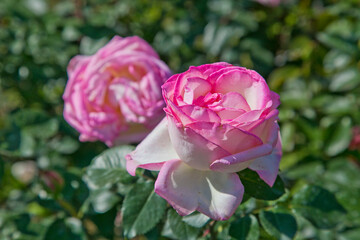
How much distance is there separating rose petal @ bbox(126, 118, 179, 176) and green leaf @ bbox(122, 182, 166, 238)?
0.35ft

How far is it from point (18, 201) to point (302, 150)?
39.2 inches

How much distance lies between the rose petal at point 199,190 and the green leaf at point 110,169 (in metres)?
0.20

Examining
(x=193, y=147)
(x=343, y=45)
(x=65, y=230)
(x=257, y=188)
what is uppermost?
(x=193, y=147)

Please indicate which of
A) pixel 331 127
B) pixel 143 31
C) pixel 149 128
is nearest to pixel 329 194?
pixel 149 128

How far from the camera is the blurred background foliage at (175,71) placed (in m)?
0.98

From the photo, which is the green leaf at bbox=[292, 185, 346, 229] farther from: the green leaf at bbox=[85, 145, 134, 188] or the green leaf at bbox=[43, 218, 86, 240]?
the green leaf at bbox=[43, 218, 86, 240]

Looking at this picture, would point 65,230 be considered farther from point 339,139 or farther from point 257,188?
point 339,139

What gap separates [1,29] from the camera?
59.5 inches

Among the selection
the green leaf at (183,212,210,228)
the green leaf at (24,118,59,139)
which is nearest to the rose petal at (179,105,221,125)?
the green leaf at (183,212,210,228)

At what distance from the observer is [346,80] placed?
1392mm

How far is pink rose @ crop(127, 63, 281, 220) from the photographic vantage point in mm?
577

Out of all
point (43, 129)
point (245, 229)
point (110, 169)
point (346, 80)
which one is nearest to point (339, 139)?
point (346, 80)

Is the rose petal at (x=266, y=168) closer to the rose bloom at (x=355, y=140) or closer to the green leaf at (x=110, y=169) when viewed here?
the green leaf at (x=110, y=169)

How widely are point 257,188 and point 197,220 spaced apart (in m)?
0.12
